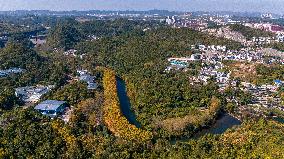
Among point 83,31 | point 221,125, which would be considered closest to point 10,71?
point 221,125

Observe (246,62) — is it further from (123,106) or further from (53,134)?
(53,134)

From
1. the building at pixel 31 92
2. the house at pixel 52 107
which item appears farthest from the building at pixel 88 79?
the house at pixel 52 107

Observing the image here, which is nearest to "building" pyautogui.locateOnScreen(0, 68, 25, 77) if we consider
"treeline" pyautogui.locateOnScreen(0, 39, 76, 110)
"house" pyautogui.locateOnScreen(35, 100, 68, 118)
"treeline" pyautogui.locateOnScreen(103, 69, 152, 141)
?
"treeline" pyautogui.locateOnScreen(0, 39, 76, 110)

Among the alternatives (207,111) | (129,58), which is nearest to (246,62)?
(129,58)

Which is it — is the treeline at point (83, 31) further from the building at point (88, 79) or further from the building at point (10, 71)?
the building at point (10, 71)

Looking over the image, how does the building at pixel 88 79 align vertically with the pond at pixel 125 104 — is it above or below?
above

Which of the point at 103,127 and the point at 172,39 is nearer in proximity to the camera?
the point at 103,127

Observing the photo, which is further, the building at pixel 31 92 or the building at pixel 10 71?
the building at pixel 10 71
